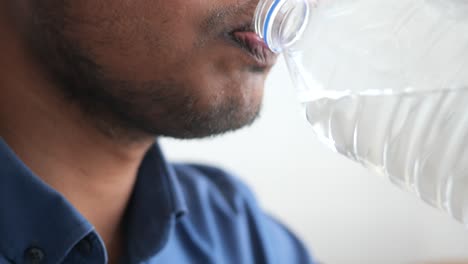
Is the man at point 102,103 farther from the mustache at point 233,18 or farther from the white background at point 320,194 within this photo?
the white background at point 320,194

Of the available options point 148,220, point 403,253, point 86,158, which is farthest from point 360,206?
point 86,158

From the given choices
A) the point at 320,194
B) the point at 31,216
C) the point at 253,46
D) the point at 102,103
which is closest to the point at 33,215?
the point at 31,216

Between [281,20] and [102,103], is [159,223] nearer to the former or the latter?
[102,103]

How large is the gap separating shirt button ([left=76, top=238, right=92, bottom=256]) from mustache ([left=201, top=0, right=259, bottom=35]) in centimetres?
25

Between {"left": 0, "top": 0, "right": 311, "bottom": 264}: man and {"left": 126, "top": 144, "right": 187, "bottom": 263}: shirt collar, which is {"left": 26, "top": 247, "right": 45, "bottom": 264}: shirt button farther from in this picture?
Answer: {"left": 126, "top": 144, "right": 187, "bottom": 263}: shirt collar

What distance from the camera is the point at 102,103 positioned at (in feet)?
2.27

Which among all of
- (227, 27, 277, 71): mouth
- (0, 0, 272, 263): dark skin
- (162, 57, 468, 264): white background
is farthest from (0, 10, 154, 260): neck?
(162, 57, 468, 264): white background

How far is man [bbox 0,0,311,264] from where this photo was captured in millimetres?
627

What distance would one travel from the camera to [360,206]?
148cm

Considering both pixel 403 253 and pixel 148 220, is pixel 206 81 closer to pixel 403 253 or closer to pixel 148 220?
pixel 148 220

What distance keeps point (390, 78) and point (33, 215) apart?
38 cm

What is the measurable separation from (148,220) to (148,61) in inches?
9.4

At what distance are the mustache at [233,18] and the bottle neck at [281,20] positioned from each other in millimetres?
43

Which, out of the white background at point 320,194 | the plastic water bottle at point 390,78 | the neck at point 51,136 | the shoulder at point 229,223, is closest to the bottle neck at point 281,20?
the plastic water bottle at point 390,78
